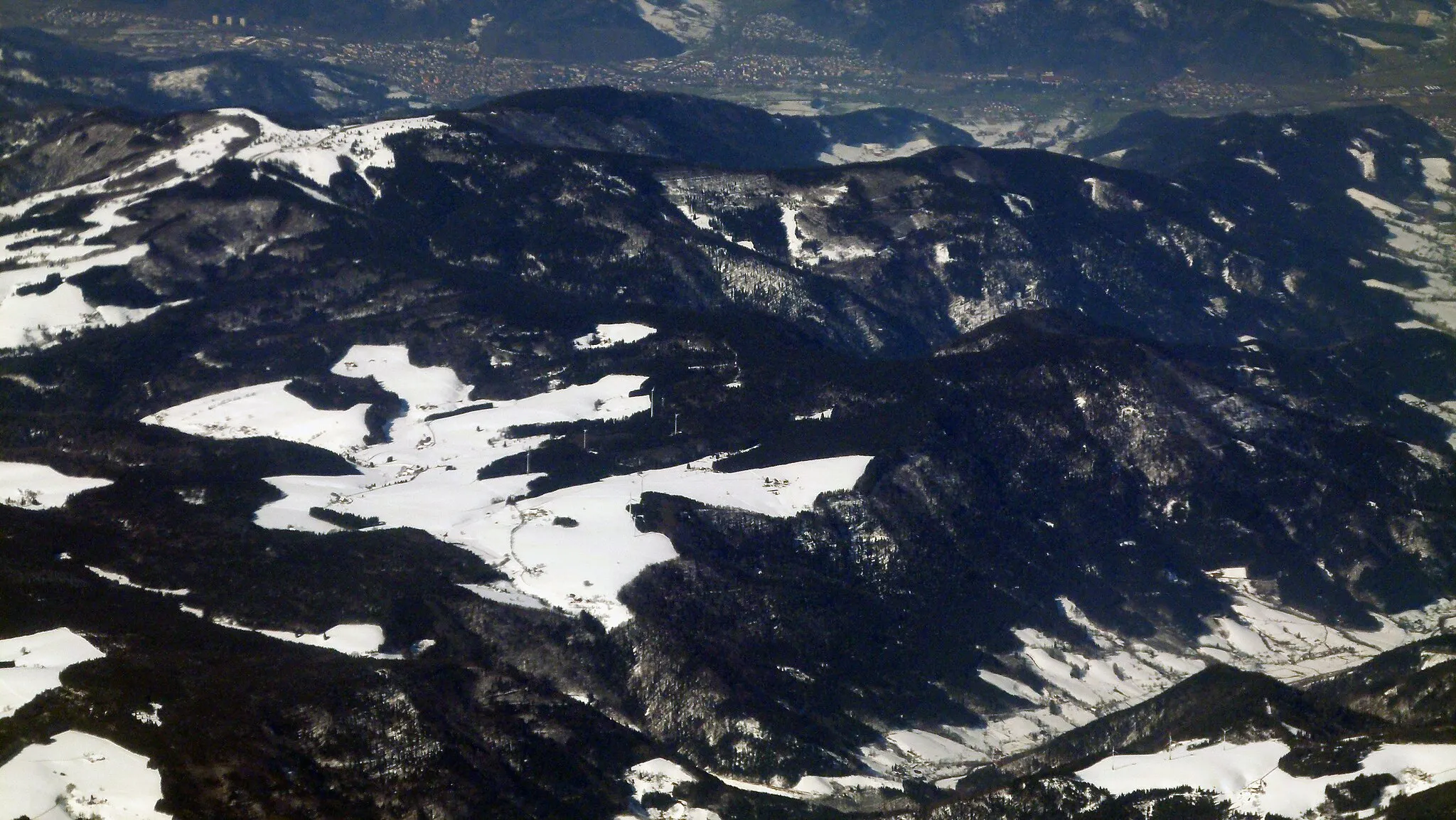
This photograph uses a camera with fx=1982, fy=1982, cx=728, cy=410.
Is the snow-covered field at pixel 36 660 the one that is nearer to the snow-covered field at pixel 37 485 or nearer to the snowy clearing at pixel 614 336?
the snow-covered field at pixel 37 485

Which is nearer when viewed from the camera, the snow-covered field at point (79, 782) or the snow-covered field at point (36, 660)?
the snow-covered field at point (79, 782)

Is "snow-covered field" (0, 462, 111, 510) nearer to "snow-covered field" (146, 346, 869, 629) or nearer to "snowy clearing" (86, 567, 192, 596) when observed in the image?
"snow-covered field" (146, 346, 869, 629)

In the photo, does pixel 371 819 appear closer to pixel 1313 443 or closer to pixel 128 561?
pixel 128 561

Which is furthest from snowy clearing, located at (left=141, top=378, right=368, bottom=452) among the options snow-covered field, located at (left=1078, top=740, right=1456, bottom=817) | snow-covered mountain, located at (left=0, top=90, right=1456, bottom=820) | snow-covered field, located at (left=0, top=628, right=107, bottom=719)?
snow-covered field, located at (left=1078, top=740, right=1456, bottom=817)

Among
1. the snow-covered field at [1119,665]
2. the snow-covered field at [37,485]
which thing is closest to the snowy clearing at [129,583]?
the snow-covered field at [37,485]

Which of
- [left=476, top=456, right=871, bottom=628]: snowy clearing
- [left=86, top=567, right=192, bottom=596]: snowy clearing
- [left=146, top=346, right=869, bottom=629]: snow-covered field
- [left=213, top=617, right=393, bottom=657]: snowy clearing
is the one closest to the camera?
[left=213, top=617, right=393, bottom=657]: snowy clearing

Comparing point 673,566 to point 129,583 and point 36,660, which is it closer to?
point 129,583
